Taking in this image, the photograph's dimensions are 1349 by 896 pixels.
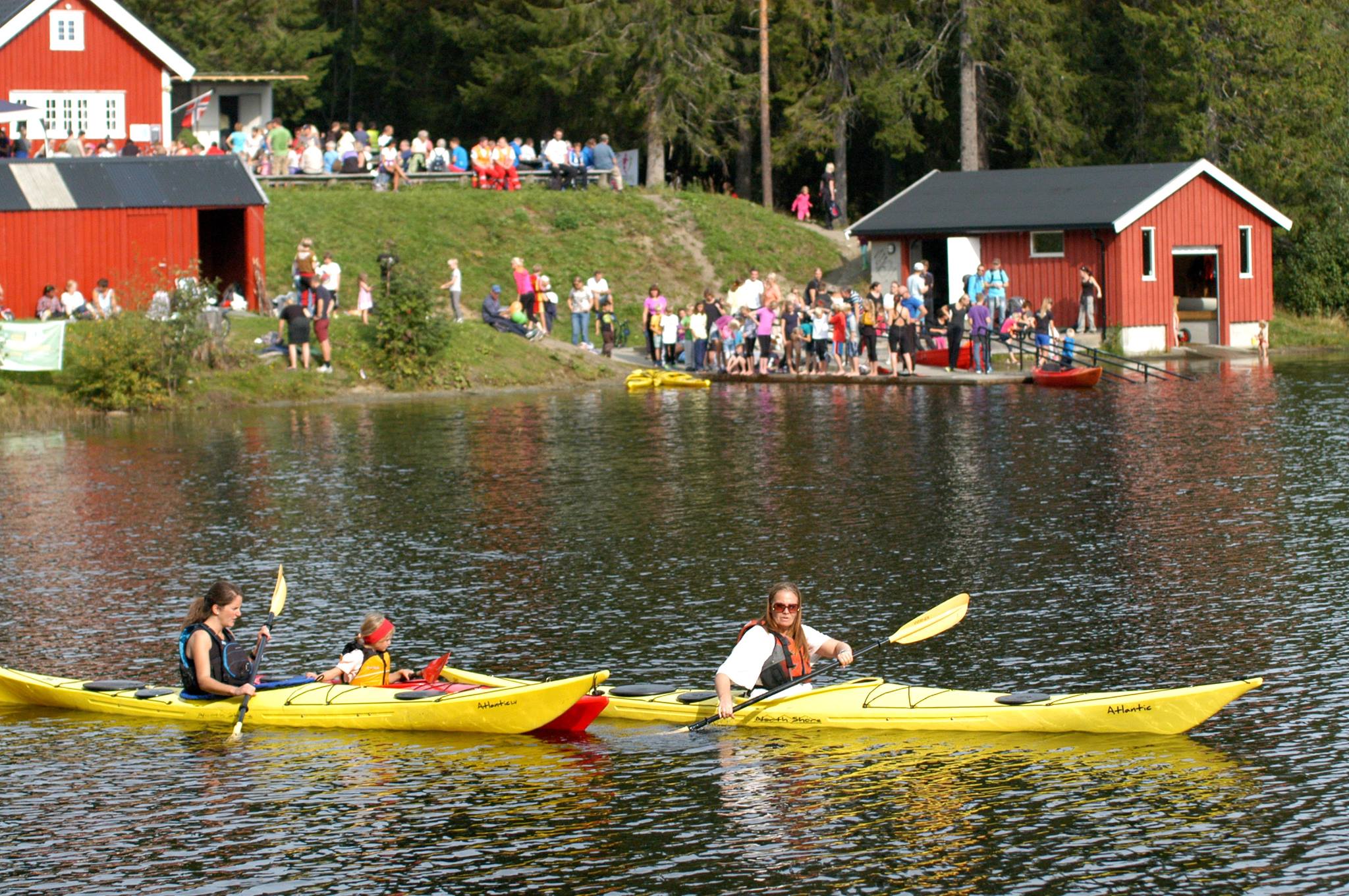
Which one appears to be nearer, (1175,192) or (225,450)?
(225,450)

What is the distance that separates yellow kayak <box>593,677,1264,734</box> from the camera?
12.2 metres

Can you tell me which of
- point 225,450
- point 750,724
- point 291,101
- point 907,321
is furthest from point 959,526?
point 291,101

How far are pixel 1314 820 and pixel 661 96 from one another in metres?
45.9

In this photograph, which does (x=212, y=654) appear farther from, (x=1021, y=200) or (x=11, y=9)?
(x=11, y=9)

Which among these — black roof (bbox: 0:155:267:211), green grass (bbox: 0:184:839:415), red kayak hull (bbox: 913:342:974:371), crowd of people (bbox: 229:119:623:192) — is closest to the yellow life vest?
green grass (bbox: 0:184:839:415)

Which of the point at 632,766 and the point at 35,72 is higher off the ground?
the point at 35,72

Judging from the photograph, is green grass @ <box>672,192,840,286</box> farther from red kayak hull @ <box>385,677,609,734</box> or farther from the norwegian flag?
red kayak hull @ <box>385,677,609,734</box>

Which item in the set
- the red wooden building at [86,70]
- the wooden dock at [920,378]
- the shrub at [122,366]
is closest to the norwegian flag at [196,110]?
the red wooden building at [86,70]

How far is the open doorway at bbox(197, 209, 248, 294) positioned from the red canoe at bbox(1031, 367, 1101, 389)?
18.7m

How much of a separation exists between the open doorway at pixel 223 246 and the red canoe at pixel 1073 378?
61.5 feet

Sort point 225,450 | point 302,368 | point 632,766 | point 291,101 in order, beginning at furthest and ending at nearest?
1. point 291,101
2. point 302,368
3. point 225,450
4. point 632,766

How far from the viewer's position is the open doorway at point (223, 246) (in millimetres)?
42438

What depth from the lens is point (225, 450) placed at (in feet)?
95.0

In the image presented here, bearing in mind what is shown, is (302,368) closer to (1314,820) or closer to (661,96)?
(661,96)
